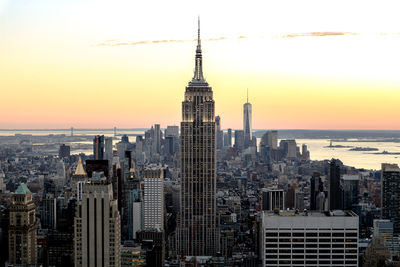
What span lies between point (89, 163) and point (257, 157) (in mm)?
17775

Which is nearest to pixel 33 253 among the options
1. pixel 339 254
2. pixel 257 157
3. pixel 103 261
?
pixel 103 261

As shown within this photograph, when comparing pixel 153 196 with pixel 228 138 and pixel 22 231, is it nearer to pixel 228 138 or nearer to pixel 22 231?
pixel 228 138

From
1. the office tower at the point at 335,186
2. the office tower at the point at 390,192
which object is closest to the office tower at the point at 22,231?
the office tower at the point at 335,186

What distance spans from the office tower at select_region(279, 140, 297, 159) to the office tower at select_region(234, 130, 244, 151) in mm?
2274

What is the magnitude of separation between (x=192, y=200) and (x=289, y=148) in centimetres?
895

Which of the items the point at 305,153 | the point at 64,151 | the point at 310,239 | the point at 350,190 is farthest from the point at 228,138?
the point at 310,239

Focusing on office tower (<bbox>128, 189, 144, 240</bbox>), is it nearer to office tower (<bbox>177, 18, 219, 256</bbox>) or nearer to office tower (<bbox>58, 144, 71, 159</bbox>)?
office tower (<bbox>177, 18, 219, 256</bbox>)

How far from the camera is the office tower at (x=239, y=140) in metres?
33.1

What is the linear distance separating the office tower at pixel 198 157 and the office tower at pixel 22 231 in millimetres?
9467

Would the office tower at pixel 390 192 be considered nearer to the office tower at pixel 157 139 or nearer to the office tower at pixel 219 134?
the office tower at pixel 219 134

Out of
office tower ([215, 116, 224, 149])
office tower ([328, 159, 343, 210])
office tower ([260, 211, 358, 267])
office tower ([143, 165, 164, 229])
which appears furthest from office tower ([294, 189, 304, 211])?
office tower ([260, 211, 358, 267])

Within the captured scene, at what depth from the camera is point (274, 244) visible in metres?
13.8

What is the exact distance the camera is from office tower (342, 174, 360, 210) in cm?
2636

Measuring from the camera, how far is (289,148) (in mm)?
34844
